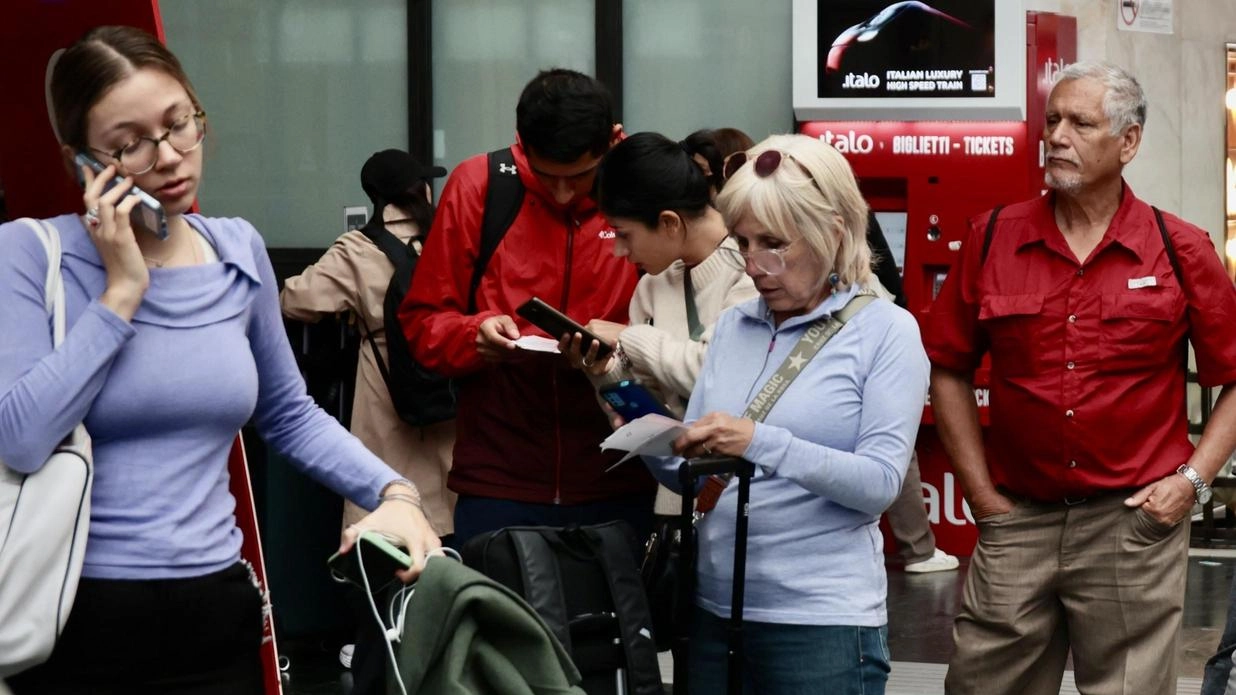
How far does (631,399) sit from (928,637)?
3.61m

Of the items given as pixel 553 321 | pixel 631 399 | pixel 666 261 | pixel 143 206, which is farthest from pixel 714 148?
pixel 143 206

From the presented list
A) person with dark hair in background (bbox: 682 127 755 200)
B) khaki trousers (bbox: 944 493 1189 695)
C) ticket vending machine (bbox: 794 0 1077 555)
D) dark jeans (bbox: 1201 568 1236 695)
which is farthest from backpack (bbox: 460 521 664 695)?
ticket vending machine (bbox: 794 0 1077 555)

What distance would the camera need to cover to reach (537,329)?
441 cm

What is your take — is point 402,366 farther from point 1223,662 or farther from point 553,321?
point 1223,662

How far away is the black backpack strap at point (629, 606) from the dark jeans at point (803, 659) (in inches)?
4.9

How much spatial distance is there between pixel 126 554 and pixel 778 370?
4.45 feet

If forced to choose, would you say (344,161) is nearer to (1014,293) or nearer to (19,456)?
(1014,293)

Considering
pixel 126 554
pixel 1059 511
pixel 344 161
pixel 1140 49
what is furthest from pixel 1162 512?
pixel 1140 49

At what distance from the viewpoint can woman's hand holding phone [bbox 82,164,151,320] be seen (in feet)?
8.34

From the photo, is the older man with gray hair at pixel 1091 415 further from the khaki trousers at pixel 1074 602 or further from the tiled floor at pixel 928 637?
the tiled floor at pixel 928 637

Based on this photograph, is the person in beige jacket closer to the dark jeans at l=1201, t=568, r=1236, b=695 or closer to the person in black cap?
the person in black cap

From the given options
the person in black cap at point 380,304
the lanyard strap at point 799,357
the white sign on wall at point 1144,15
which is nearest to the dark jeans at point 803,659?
the lanyard strap at point 799,357

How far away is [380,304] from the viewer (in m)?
6.66

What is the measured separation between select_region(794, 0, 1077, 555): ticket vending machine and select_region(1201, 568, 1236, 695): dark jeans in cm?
434
